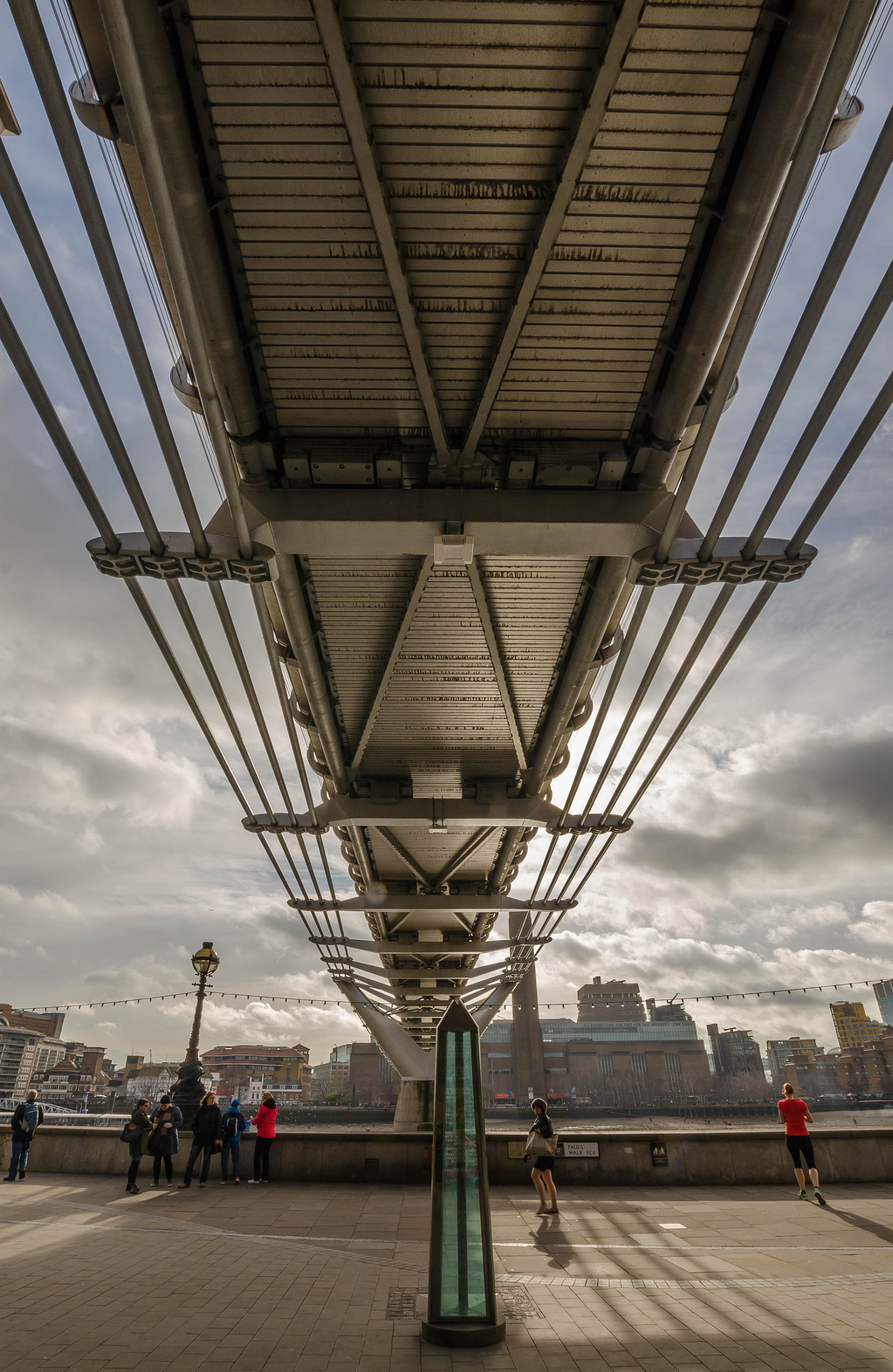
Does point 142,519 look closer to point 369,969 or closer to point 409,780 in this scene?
point 409,780

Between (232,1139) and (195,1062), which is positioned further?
(195,1062)

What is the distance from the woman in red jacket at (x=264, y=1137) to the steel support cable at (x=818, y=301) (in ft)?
32.6

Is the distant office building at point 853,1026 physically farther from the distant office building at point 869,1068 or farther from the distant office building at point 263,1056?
the distant office building at point 263,1056

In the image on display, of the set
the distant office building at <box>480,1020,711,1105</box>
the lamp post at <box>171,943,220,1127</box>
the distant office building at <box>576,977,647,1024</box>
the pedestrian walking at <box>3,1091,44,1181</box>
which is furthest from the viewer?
the distant office building at <box>576,977,647,1024</box>

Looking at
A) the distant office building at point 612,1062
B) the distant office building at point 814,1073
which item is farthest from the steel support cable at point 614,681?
the distant office building at point 612,1062

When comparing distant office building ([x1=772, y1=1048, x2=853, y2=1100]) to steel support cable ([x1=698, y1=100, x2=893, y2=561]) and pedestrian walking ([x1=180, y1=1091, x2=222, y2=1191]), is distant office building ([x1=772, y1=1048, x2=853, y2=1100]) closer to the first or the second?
pedestrian walking ([x1=180, y1=1091, x2=222, y2=1191])

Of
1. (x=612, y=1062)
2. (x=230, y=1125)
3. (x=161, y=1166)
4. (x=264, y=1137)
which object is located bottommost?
(x=161, y=1166)

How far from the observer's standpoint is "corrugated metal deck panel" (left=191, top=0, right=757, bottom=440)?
491 centimetres

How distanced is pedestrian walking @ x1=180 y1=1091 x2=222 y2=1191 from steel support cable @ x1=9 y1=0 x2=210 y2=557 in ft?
29.2

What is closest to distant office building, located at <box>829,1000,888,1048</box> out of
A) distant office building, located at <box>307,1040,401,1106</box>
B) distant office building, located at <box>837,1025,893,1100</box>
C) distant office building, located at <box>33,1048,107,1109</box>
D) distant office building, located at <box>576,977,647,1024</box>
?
distant office building, located at <box>837,1025,893,1100</box>

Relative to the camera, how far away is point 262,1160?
11578 millimetres

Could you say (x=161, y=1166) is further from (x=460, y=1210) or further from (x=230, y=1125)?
(x=460, y=1210)

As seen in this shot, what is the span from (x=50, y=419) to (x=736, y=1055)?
92.3 m

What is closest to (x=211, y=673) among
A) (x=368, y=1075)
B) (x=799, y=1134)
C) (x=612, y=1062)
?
(x=799, y=1134)
